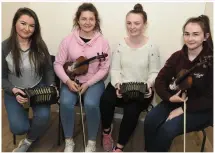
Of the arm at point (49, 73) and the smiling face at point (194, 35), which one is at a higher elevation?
the smiling face at point (194, 35)

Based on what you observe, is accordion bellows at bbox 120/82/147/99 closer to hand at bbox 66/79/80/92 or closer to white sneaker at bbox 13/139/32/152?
hand at bbox 66/79/80/92

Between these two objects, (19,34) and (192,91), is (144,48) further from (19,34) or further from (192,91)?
(19,34)

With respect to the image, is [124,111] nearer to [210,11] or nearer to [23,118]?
[23,118]

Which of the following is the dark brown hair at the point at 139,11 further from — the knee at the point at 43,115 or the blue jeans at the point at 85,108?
the knee at the point at 43,115

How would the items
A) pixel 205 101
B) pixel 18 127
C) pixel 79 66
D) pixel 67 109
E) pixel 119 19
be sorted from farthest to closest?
pixel 119 19 < pixel 79 66 < pixel 67 109 < pixel 18 127 < pixel 205 101

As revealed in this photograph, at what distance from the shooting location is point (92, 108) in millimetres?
2043

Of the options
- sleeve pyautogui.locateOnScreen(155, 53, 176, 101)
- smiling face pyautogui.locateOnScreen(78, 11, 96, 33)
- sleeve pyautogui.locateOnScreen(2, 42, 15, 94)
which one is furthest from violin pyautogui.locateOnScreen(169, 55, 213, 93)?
sleeve pyautogui.locateOnScreen(2, 42, 15, 94)

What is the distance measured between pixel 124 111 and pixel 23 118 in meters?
0.70

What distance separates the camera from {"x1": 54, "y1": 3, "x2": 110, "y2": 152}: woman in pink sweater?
81.4 inches

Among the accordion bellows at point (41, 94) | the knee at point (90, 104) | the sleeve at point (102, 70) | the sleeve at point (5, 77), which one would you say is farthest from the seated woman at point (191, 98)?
the sleeve at point (5, 77)

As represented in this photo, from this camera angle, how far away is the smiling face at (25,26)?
201cm

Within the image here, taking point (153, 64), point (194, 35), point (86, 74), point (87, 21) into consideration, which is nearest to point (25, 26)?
point (87, 21)

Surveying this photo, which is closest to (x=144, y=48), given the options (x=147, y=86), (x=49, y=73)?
(x=147, y=86)

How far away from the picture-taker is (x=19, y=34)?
2.05 m
